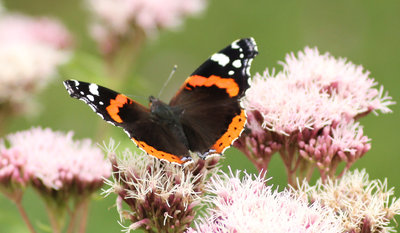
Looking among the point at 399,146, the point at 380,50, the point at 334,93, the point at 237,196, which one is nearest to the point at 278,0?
the point at 380,50

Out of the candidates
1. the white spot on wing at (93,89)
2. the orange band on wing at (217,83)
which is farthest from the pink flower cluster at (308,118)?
the white spot on wing at (93,89)

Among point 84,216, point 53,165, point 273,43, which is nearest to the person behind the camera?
point 53,165

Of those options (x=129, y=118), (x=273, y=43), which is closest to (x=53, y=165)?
(x=129, y=118)

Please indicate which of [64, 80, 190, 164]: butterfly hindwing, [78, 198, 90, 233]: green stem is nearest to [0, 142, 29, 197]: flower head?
[78, 198, 90, 233]: green stem

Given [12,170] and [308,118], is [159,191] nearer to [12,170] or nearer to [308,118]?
[308,118]

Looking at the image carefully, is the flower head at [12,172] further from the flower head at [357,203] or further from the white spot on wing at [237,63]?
the flower head at [357,203]

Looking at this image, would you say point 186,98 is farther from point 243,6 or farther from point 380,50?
point 243,6
